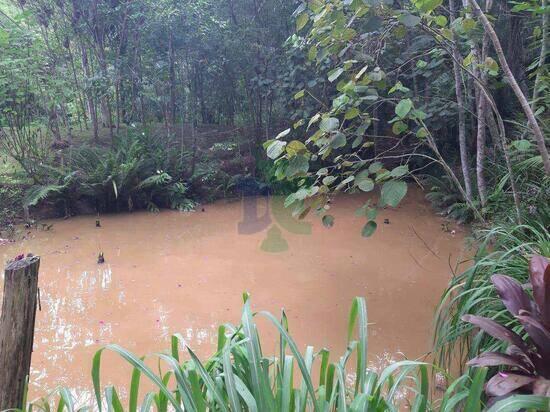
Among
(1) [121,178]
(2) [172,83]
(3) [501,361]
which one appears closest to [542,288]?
(3) [501,361]

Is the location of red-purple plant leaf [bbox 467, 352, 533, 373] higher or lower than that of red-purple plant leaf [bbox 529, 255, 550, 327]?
lower

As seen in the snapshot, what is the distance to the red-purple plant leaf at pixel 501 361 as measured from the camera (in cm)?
128

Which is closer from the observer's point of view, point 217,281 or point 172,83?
point 217,281

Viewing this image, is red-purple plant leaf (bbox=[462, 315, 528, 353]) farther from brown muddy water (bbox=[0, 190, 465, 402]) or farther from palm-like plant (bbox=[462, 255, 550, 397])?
brown muddy water (bbox=[0, 190, 465, 402])

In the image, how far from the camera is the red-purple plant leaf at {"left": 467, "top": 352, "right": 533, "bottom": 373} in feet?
4.18

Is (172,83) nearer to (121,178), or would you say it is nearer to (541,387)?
(121,178)

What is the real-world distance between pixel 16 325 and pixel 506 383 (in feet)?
4.52

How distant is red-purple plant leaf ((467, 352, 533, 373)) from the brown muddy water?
4.35ft

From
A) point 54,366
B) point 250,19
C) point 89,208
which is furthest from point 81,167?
point 54,366

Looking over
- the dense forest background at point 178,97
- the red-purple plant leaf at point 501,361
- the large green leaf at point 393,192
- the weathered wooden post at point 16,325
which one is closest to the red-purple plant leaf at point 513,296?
the red-purple plant leaf at point 501,361

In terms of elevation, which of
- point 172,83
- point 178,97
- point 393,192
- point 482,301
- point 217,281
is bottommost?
point 217,281

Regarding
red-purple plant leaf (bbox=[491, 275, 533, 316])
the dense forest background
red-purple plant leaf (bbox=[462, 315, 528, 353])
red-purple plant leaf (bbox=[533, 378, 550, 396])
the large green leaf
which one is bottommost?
red-purple plant leaf (bbox=[533, 378, 550, 396])

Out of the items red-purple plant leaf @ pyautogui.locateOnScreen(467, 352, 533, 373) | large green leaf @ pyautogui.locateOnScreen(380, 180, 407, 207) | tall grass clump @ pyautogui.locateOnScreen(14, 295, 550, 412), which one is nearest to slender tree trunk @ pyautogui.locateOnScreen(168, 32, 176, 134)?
large green leaf @ pyautogui.locateOnScreen(380, 180, 407, 207)

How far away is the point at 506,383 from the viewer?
47.7 inches
